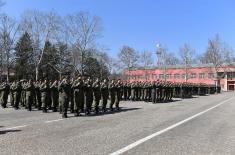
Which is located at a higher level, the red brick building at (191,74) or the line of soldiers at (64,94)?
the red brick building at (191,74)

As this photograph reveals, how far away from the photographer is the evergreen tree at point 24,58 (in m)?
67.1

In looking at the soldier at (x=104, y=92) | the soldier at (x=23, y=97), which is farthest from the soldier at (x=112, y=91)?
the soldier at (x=23, y=97)

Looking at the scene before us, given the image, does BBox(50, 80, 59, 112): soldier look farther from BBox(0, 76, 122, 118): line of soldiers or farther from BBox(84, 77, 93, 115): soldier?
BBox(84, 77, 93, 115): soldier

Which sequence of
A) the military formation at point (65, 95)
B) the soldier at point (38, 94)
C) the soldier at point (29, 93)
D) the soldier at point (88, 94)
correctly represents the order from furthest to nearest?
the soldier at point (38, 94), the soldier at point (29, 93), the soldier at point (88, 94), the military formation at point (65, 95)

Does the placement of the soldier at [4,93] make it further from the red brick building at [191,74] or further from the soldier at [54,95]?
the red brick building at [191,74]

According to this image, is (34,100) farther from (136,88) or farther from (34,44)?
(34,44)

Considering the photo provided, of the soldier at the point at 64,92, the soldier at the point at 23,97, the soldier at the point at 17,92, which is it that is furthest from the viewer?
the soldier at the point at 23,97

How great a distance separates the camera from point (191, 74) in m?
126

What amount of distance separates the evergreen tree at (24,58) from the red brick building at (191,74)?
4485 cm

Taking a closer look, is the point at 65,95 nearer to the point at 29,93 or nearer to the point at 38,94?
the point at 29,93

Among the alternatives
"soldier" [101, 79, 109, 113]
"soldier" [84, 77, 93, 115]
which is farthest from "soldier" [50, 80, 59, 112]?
"soldier" [101, 79, 109, 113]

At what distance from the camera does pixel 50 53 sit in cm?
7281

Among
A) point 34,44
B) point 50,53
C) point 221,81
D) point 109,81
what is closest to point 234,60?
point 221,81

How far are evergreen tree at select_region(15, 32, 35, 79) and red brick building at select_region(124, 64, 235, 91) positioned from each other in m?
44.8
